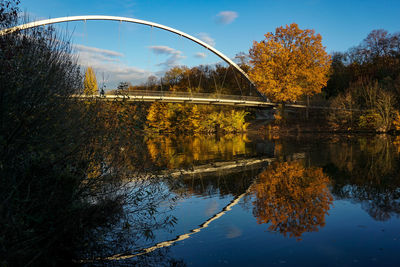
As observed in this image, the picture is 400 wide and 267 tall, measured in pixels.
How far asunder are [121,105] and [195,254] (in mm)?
3614

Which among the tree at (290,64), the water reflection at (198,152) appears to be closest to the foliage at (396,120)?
the tree at (290,64)

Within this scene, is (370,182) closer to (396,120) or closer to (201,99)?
(396,120)

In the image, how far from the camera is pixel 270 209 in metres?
8.59

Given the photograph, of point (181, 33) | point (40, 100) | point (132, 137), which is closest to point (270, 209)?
point (132, 137)

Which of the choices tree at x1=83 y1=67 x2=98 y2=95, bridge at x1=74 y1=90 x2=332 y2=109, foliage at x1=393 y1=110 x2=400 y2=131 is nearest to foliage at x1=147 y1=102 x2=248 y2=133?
bridge at x1=74 y1=90 x2=332 y2=109

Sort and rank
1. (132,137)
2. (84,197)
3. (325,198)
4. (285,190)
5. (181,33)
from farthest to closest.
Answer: (181,33), (285,190), (325,198), (132,137), (84,197)

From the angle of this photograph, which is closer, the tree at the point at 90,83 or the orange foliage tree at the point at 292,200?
the orange foliage tree at the point at 292,200

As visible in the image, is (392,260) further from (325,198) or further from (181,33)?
(181,33)

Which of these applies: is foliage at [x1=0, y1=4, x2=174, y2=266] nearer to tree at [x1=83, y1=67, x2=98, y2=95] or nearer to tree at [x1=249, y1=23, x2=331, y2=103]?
tree at [x1=83, y1=67, x2=98, y2=95]

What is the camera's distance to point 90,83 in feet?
29.0

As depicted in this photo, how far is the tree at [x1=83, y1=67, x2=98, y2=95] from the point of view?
802 cm

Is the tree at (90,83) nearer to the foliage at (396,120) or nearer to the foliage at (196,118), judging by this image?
the foliage at (396,120)

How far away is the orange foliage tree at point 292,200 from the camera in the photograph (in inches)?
294

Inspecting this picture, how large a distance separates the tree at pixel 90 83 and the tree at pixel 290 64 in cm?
3422
